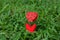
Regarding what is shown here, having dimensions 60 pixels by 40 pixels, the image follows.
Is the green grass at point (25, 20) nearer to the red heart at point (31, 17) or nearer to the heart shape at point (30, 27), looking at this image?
the heart shape at point (30, 27)

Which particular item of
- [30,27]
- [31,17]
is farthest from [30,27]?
[31,17]

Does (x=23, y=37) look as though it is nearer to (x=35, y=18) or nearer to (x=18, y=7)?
(x=35, y=18)

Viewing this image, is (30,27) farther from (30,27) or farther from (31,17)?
(31,17)

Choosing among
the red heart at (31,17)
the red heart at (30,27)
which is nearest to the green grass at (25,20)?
the red heart at (30,27)

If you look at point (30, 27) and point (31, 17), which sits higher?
point (31, 17)

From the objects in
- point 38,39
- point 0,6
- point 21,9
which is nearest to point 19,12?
point 21,9

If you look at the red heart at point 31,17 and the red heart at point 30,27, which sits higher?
the red heart at point 31,17

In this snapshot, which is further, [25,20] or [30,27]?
[25,20]

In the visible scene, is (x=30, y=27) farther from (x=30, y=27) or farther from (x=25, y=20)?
(x=25, y=20)

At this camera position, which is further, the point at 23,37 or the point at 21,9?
the point at 21,9
